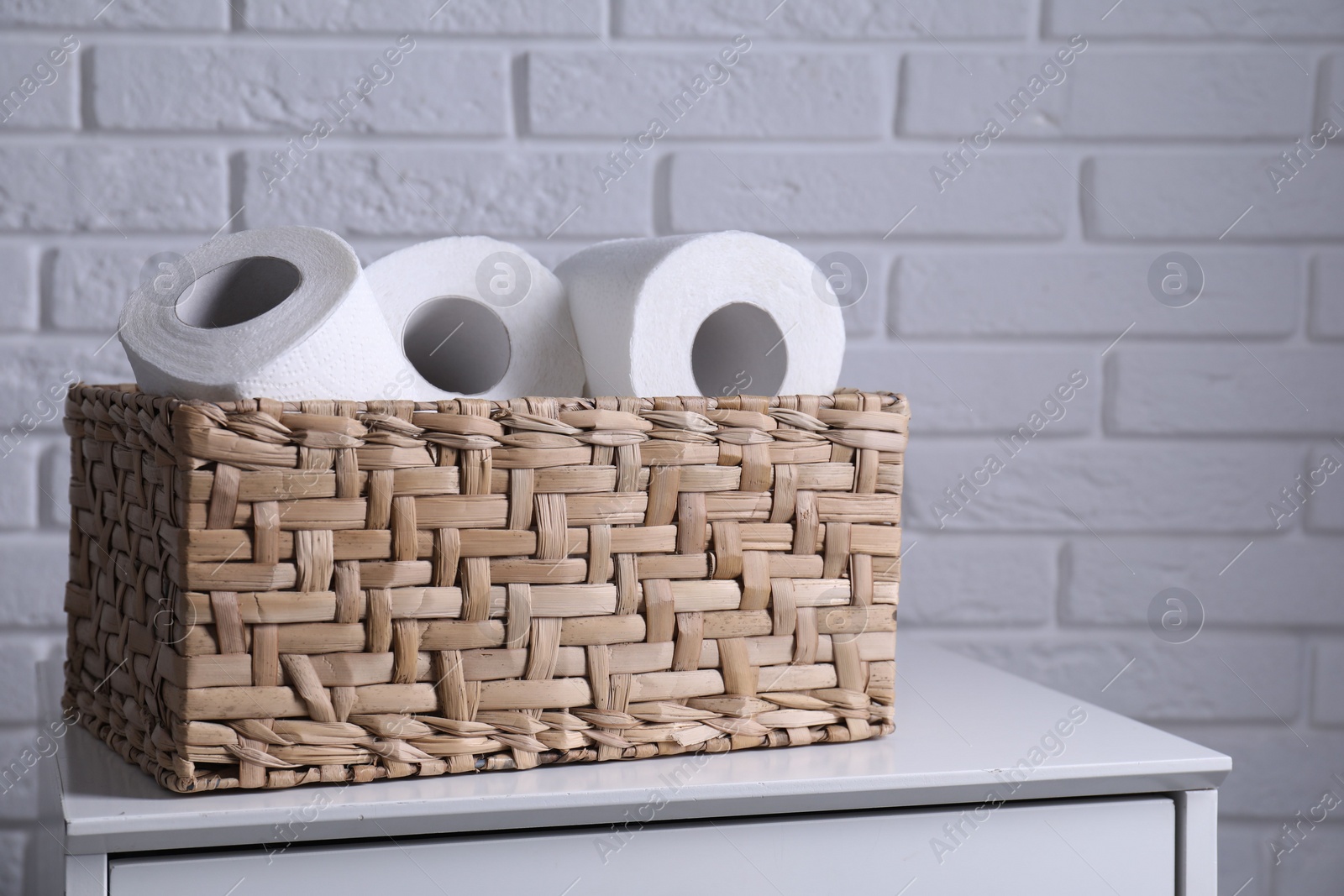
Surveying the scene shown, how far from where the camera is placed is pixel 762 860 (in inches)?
21.7

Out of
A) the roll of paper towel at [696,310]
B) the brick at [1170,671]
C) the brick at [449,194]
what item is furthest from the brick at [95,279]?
the brick at [1170,671]

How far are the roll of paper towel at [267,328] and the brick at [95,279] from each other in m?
0.52

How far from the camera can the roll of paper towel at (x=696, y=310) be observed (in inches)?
24.1

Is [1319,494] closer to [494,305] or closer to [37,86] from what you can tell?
[494,305]

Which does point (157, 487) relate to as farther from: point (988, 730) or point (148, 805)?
point (988, 730)

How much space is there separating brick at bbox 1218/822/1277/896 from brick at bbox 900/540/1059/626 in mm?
321

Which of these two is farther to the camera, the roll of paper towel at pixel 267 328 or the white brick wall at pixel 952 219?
the white brick wall at pixel 952 219

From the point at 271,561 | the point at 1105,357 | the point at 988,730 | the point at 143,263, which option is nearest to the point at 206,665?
the point at 271,561

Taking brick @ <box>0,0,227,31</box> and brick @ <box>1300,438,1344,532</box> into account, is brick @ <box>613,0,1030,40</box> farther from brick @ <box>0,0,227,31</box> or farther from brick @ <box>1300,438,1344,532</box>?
brick @ <box>1300,438,1344,532</box>

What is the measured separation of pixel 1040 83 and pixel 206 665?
39.5 inches

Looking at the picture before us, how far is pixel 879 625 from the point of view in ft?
2.04

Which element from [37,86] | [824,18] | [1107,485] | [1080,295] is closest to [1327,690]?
[1107,485]

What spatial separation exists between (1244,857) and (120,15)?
1426 mm

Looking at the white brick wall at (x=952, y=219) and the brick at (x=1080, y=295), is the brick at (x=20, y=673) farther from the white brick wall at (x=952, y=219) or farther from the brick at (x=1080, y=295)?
the brick at (x=1080, y=295)
